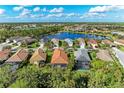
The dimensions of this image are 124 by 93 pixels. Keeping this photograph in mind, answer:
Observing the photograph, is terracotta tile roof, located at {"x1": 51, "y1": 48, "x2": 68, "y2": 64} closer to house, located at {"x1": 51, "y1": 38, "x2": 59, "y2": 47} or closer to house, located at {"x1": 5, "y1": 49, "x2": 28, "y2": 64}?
house, located at {"x1": 51, "y1": 38, "x2": 59, "y2": 47}

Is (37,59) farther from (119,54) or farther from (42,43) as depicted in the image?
(119,54)

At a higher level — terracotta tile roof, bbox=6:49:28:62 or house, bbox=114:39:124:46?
house, bbox=114:39:124:46

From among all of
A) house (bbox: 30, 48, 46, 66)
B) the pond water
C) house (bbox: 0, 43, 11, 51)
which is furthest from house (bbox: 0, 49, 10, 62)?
the pond water

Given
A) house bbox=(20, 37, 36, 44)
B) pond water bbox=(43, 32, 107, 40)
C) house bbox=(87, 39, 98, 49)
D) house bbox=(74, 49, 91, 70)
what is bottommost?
house bbox=(74, 49, 91, 70)

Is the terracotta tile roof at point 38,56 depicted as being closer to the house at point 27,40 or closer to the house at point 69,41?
the house at point 27,40

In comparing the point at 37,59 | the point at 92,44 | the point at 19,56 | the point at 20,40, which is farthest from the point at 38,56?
the point at 92,44

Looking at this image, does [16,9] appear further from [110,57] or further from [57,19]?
[110,57]

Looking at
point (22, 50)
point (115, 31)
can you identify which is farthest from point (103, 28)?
point (22, 50)
